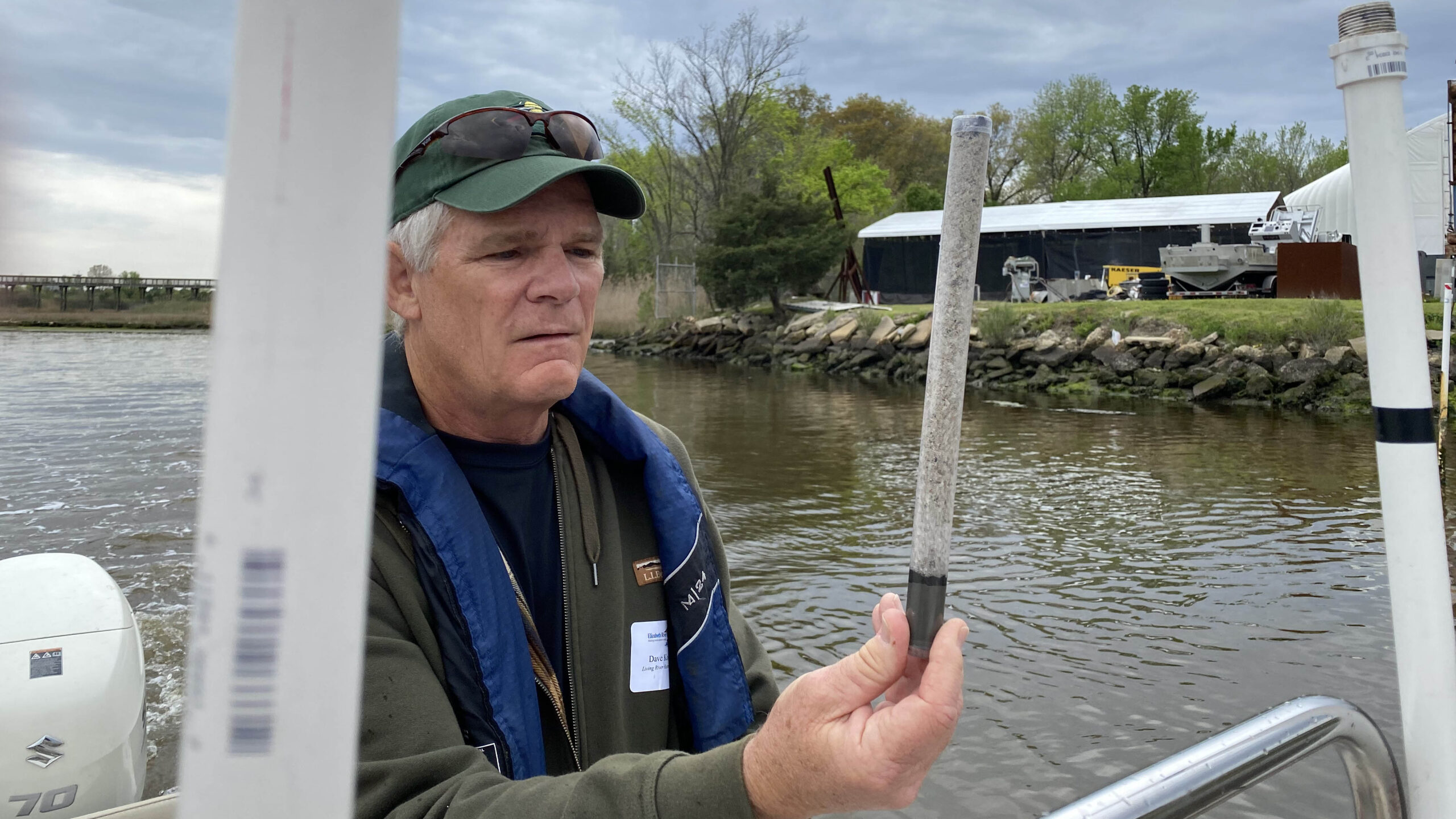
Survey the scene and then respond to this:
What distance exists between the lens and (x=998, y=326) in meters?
21.9

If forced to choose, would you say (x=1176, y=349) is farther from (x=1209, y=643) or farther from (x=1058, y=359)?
(x=1209, y=643)

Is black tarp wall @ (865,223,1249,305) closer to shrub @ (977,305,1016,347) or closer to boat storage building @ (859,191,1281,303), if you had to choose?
boat storage building @ (859,191,1281,303)

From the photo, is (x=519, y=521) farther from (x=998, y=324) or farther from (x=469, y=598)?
(x=998, y=324)

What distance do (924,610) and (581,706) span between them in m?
→ 1.03

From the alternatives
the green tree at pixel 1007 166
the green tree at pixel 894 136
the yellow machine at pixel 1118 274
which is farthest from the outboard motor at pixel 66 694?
the green tree at pixel 894 136

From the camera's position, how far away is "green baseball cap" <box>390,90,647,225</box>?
1795 millimetres

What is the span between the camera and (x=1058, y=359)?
803 inches

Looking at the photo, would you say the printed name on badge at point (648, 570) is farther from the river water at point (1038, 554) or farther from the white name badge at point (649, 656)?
the river water at point (1038, 554)

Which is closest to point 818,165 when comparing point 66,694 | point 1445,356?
point 1445,356

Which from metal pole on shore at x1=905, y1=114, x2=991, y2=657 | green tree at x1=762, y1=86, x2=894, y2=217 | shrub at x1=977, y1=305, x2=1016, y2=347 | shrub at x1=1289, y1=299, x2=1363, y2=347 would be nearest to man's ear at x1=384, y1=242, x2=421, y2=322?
metal pole on shore at x1=905, y1=114, x2=991, y2=657

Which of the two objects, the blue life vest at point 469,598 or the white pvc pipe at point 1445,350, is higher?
the white pvc pipe at point 1445,350

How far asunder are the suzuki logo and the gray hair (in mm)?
1471

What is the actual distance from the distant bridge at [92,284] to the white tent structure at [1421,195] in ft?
73.7

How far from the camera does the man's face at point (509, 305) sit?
6.13ft
